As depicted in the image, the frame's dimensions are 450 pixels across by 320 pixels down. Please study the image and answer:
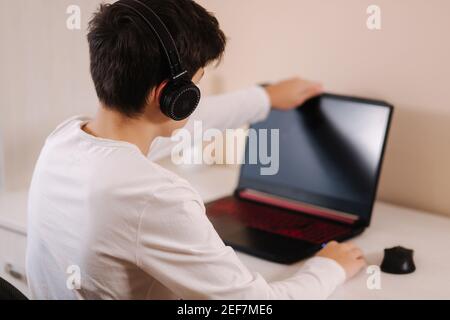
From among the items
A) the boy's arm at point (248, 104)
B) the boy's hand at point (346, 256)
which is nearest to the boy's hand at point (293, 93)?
the boy's arm at point (248, 104)

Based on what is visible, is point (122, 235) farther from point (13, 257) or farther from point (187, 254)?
point (13, 257)

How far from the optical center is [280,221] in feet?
4.51

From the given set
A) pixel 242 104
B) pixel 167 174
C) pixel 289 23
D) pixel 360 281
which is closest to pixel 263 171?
pixel 242 104

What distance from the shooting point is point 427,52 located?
1.39 metres

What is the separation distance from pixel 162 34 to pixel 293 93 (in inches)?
25.2

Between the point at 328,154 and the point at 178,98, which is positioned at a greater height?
the point at 178,98

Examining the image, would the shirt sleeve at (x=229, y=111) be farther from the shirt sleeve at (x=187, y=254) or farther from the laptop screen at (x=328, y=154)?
the shirt sleeve at (x=187, y=254)

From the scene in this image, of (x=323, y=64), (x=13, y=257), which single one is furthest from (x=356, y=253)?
(x=13, y=257)

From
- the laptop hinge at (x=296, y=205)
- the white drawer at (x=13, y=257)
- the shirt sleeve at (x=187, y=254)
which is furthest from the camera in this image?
the laptop hinge at (x=296, y=205)

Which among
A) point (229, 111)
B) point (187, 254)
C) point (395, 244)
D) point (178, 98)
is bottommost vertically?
point (395, 244)

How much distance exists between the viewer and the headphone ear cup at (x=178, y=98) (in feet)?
3.01

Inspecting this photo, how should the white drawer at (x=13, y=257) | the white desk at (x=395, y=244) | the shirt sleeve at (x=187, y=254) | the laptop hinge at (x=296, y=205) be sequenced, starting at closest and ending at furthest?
the shirt sleeve at (x=187, y=254)
the white desk at (x=395, y=244)
the white drawer at (x=13, y=257)
the laptop hinge at (x=296, y=205)

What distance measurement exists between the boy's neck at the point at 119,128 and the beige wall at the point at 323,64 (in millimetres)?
326

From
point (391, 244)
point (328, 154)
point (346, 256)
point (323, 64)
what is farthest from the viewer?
point (323, 64)
